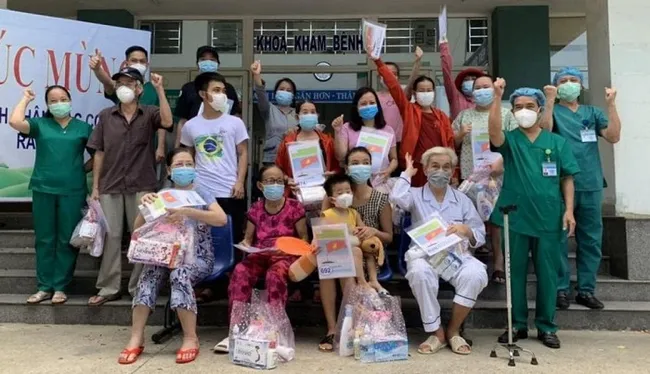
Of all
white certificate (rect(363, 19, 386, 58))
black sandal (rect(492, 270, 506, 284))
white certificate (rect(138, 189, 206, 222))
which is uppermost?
white certificate (rect(363, 19, 386, 58))

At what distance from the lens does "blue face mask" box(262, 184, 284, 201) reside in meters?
4.11

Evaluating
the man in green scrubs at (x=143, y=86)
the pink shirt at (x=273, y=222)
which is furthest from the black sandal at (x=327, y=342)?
the man in green scrubs at (x=143, y=86)

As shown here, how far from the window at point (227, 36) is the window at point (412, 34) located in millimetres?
2231

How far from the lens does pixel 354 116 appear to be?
4.76 m

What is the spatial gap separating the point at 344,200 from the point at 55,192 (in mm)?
2494

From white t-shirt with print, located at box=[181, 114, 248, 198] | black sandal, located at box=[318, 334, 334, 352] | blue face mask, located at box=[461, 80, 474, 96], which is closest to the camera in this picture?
black sandal, located at box=[318, 334, 334, 352]

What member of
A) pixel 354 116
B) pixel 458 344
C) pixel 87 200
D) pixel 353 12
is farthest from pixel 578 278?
pixel 353 12

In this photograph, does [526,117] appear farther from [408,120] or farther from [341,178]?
[341,178]

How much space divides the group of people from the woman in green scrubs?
10 millimetres

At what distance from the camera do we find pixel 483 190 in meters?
4.52

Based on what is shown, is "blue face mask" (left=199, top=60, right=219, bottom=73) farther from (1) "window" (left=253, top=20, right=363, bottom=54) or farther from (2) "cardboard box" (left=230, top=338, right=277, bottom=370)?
(1) "window" (left=253, top=20, right=363, bottom=54)

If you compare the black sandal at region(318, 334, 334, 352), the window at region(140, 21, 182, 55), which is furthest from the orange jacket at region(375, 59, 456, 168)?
Answer: the window at region(140, 21, 182, 55)

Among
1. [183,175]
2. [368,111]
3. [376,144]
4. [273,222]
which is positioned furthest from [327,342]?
[368,111]

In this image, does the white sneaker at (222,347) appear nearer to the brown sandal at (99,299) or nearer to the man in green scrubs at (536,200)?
the brown sandal at (99,299)
